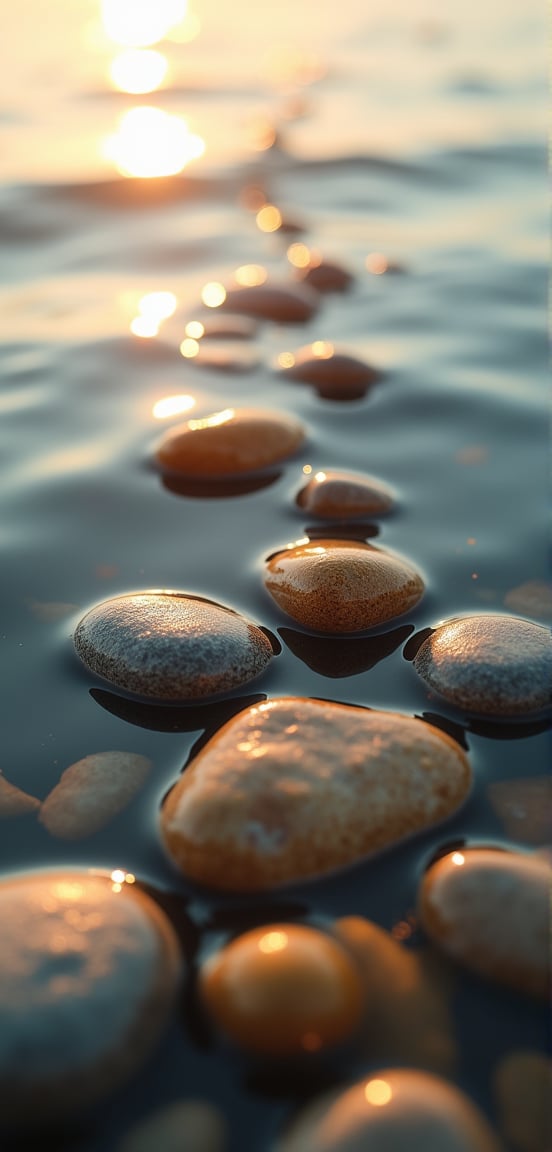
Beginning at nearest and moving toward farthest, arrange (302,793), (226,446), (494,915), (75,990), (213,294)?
1. (75,990)
2. (494,915)
3. (302,793)
4. (226,446)
5. (213,294)

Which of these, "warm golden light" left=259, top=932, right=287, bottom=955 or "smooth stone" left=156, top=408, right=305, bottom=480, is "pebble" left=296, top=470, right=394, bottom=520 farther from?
"warm golden light" left=259, top=932, right=287, bottom=955

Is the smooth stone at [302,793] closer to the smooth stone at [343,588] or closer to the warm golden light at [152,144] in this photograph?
the smooth stone at [343,588]

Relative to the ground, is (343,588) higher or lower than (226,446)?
lower

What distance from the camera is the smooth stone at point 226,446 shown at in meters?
3.12

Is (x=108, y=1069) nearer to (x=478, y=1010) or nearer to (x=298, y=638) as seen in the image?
(x=478, y=1010)

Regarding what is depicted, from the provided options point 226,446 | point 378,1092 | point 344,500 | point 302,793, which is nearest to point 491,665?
point 302,793

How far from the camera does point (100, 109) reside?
24.1 ft

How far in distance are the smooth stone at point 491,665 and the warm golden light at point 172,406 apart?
Result: 1.52m

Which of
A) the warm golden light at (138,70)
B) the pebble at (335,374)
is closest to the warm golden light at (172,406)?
the pebble at (335,374)

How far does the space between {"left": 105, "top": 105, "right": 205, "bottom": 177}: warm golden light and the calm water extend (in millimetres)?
43

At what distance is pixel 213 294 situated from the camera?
14.6ft

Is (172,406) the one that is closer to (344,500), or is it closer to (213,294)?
(344,500)

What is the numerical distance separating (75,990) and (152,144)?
6.20 metres

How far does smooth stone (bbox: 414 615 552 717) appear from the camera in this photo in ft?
6.99
